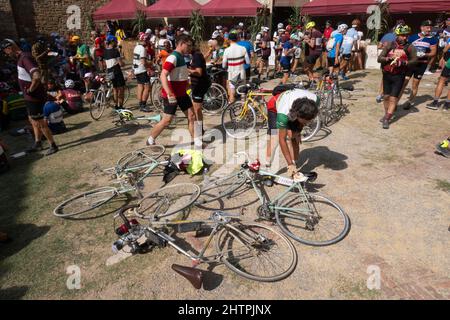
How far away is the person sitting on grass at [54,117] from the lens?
7227 mm

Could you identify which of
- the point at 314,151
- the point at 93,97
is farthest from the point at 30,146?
the point at 314,151

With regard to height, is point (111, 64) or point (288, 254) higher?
point (111, 64)

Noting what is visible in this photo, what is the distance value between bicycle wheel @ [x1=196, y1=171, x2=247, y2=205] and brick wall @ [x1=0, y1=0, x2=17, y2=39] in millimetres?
18635

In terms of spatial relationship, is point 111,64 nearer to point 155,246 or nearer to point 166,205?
point 166,205

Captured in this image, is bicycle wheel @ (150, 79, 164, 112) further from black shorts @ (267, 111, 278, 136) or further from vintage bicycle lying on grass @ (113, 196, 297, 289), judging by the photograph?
vintage bicycle lying on grass @ (113, 196, 297, 289)

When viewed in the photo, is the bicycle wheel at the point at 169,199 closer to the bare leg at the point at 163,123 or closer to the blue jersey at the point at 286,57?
the bare leg at the point at 163,123

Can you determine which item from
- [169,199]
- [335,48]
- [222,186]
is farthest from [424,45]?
[169,199]

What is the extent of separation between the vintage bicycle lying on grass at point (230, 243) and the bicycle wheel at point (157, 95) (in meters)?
5.67

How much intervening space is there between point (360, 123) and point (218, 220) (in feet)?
17.1

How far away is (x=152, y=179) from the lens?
5090 mm

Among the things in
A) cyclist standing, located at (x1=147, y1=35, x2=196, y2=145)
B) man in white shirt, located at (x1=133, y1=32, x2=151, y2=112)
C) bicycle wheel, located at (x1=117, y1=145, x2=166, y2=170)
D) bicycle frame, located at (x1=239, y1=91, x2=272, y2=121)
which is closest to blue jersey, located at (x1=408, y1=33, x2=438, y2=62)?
bicycle frame, located at (x1=239, y1=91, x2=272, y2=121)

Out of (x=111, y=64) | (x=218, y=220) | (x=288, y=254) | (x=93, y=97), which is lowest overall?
(x=288, y=254)

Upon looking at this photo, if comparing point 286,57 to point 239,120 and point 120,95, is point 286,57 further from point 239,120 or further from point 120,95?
point 120,95
